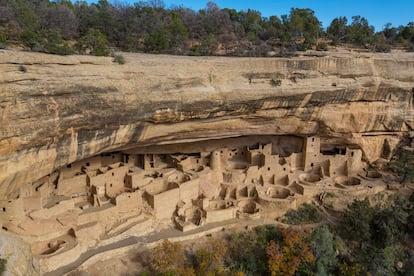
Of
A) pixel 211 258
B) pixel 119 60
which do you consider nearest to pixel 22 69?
pixel 119 60

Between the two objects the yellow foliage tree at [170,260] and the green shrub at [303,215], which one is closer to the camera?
the yellow foliage tree at [170,260]

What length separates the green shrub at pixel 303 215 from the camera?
1472 centimetres

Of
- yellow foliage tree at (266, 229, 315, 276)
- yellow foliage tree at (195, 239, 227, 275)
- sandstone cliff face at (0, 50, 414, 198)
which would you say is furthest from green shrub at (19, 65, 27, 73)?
yellow foliage tree at (266, 229, 315, 276)

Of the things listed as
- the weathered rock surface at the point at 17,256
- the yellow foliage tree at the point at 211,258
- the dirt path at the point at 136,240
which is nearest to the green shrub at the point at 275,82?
the dirt path at the point at 136,240

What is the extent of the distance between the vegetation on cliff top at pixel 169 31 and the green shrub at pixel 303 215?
7.00 m

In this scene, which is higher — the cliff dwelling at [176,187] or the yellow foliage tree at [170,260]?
the cliff dwelling at [176,187]

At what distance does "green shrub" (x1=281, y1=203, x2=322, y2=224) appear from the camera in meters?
14.7

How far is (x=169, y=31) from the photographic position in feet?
62.1

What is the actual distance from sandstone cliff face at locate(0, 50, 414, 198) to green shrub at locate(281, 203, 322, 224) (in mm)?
3520

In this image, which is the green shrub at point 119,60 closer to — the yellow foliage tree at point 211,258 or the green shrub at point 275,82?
the green shrub at point 275,82

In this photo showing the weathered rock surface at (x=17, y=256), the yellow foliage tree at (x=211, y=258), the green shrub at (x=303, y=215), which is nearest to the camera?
the weathered rock surface at (x=17, y=256)

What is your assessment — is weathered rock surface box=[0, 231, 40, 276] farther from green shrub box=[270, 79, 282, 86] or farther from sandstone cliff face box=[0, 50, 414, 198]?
green shrub box=[270, 79, 282, 86]

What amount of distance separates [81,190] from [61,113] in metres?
4.69

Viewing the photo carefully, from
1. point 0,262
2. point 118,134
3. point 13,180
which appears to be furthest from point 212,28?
point 0,262
